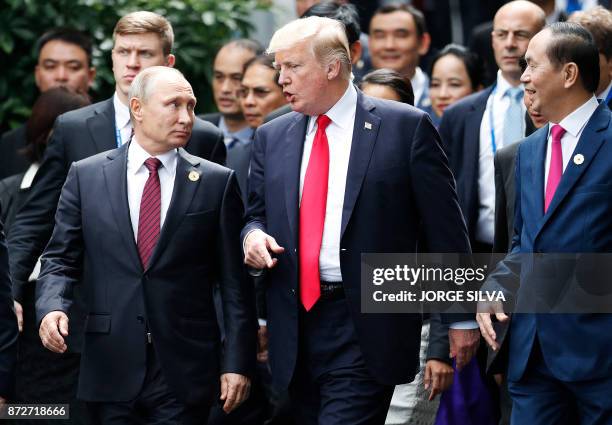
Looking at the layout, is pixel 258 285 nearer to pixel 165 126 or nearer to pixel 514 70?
pixel 165 126

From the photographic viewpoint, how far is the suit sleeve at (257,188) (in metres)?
6.63

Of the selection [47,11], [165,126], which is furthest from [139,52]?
[47,11]

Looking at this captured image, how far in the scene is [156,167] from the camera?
21.1ft

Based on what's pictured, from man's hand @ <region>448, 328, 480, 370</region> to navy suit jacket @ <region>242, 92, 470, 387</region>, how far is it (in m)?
0.17

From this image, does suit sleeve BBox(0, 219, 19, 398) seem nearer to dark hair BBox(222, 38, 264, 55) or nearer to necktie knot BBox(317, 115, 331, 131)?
necktie knot BBox(317, 115, 331, 131)

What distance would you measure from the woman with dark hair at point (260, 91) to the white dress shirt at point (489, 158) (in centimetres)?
157

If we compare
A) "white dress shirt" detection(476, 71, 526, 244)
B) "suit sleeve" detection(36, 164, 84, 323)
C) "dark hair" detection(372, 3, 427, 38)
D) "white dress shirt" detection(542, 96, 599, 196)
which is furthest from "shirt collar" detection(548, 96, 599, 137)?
"dark hair" detection(372, 3, 427, 38)

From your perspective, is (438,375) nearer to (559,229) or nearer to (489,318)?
(489,318)

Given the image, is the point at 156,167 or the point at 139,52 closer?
the point at 156,167

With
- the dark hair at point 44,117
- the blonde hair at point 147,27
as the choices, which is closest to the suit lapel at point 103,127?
the blonde hair at point 147,27

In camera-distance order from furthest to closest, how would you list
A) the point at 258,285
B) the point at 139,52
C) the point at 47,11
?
1. the point at 47,11
2. the point at 139,52
3. the point at 258,285

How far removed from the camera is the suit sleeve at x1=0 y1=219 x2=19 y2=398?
596 cm

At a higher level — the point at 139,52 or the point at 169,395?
the point at 139,52

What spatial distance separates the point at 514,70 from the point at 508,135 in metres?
0.51
